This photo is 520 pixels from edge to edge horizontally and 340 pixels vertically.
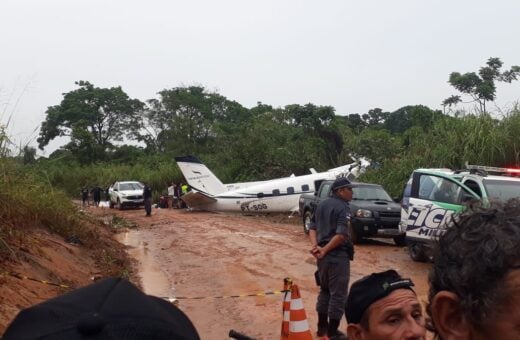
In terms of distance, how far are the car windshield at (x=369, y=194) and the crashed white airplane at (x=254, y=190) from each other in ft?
18.9

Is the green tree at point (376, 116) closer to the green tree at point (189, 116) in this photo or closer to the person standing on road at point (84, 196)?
the green tree at point (189, 116)

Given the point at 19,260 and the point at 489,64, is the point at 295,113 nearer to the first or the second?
the point at 489,64

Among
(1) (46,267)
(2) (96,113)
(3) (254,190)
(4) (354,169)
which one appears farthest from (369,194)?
(2) (96,113)

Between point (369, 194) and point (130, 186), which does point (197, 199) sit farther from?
point (369, 194)

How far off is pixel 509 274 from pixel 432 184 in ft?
35.5

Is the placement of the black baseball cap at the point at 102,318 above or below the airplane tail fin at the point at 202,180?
below

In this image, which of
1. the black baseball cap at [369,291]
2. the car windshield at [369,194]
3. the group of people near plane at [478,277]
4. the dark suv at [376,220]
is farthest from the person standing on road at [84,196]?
the group of people near plane at [478,277]

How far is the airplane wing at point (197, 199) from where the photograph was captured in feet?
88.0

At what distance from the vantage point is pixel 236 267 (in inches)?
487

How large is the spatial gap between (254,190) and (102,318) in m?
23.3

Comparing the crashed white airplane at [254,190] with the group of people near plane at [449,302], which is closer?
the group of people near plane at [449,302]

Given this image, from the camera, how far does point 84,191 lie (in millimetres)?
36812

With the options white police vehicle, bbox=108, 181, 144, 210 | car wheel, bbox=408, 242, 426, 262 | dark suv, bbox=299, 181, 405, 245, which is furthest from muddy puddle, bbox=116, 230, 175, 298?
white police vehicle, bbox=108, 181, 144, 210

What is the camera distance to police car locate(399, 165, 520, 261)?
34.8 ft
